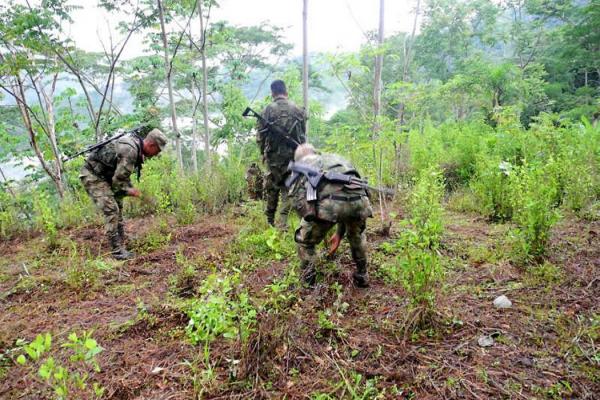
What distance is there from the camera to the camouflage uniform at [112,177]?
450 cm

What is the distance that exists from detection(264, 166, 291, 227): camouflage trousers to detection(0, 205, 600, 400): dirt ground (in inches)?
47.5

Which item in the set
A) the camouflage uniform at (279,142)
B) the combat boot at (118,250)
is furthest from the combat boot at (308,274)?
the combat boot at (118,250)

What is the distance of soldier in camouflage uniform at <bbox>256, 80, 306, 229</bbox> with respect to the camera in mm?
4938

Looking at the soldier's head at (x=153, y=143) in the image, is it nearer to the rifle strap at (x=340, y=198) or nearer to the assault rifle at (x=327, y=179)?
the assault rifle at (x=327, y=179)

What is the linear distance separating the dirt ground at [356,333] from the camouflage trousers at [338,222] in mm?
244

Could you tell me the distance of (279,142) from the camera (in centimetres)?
500

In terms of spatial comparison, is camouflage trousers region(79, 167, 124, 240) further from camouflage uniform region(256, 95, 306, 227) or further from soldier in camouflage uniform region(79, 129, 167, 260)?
camouflage uniform region(256, 95, 306, 227)

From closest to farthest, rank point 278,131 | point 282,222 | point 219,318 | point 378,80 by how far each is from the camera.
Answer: point 219,318 < point 378,80 < point 278,131 < point 282,222

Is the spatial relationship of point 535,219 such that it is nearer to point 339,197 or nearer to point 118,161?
point 339,197

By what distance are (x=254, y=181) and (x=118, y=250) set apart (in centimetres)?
271

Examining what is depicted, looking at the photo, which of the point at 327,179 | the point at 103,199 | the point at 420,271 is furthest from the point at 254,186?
the point at 420,271

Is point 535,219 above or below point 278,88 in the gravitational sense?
below

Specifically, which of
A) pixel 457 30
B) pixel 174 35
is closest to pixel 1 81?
pixel 174 35

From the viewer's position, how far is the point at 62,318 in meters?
3.16
